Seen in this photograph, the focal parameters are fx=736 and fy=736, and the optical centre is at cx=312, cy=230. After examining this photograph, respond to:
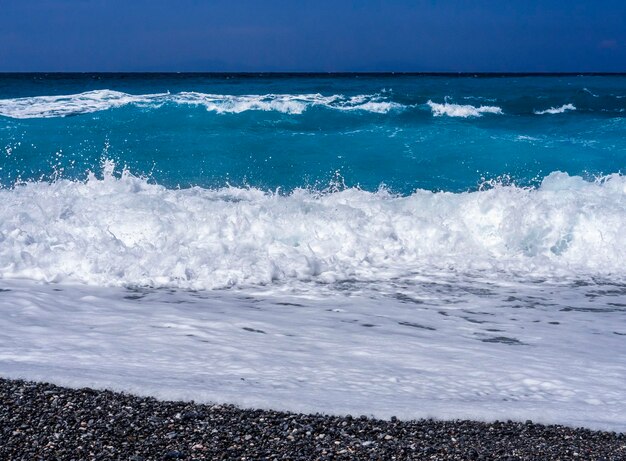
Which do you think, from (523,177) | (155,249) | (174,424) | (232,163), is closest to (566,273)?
(155,249)

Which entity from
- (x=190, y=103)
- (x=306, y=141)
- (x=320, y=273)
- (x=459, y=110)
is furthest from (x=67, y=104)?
(x=320, y=273)

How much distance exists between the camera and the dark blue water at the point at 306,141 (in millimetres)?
14609

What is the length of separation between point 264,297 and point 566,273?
3.53 m

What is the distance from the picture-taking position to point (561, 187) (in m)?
11.9

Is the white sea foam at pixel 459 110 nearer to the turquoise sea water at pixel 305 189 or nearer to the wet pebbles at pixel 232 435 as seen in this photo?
the turquoise sea water at pixel 305 189

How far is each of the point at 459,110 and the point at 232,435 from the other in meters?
17.8

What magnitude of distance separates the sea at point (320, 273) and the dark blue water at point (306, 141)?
9 cm

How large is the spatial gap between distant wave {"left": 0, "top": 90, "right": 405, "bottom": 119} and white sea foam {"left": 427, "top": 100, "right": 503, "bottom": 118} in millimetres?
1013

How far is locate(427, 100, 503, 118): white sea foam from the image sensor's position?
1991 centimetres

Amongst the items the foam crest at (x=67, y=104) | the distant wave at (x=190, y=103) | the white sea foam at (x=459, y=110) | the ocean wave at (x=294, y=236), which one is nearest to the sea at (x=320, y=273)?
the ocean wave at (x=294, y=236)

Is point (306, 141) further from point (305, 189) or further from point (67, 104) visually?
point (67, 104)

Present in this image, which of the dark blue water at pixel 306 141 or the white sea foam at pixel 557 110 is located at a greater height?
the white sea foam at pixel 557 110

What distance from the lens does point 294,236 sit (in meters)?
9.01

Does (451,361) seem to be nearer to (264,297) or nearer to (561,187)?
(264,297)
